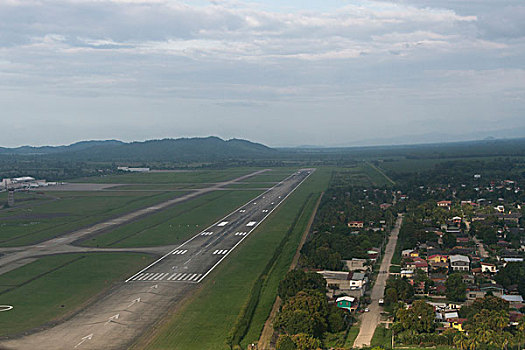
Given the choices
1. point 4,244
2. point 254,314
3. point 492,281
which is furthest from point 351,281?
point 4,244

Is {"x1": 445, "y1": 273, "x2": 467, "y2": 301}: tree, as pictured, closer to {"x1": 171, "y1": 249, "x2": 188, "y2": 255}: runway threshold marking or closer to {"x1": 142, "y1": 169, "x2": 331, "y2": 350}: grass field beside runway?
{"x1": 142, "y1": 169, "x2": 331, "y2": 350}: grass field beside runway

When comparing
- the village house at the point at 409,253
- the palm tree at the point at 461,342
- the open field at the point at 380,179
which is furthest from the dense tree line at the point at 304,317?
the open field at the point at 380,179

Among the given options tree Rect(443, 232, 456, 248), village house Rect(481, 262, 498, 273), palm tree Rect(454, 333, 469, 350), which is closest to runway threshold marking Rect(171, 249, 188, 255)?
tree Rect(443, 232, 456, 248)

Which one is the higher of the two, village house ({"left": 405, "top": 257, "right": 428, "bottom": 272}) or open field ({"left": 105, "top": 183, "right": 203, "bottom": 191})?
open field ({"left": 105, "top": 183, "right": 203, "bottom": 191})

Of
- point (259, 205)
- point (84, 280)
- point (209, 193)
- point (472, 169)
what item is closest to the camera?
point (84, 280)

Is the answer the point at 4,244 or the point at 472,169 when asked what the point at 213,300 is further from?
the point at 472,169

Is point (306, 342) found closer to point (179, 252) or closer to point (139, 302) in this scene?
point (139, 302)

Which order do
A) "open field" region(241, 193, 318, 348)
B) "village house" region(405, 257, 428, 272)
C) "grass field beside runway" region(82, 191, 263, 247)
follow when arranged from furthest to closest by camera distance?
"grass field beside runway" region(82, 191, 263, 247) < "village house" region(405, 257, 428, 272) < "open field" region(241, 193, 318, 348)
